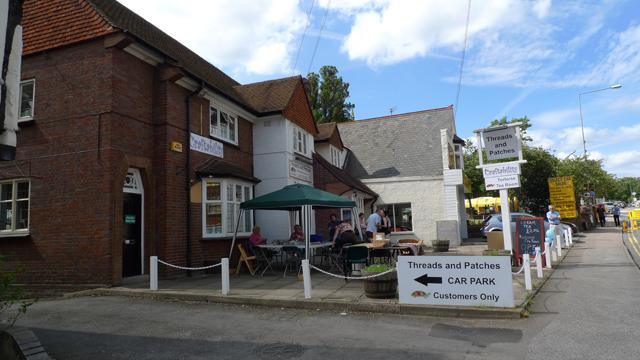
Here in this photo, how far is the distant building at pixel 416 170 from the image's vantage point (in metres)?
23.1

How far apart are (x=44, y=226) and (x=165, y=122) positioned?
3966 millimetres

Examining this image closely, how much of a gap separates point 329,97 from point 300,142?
27488 millimetres

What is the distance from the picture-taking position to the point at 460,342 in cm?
605

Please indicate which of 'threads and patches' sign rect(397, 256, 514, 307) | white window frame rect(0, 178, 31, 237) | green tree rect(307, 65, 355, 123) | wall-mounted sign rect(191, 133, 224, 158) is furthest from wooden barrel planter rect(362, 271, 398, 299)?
green tree rect(307, 65, 355, 123)

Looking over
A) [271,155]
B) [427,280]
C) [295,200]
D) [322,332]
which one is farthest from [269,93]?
[322,332]

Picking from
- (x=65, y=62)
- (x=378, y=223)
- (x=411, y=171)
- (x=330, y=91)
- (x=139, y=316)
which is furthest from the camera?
(x=330, y=91)

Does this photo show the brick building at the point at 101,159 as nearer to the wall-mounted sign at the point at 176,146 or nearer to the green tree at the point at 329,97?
the wall-mounted sign at the point at 176,146

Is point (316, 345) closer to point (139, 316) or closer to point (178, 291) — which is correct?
point (139, 316)

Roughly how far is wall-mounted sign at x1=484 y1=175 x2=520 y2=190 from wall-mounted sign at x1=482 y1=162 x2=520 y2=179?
3.4 inches

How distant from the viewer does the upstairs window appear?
18.7m

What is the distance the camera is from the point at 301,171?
61.8 ft

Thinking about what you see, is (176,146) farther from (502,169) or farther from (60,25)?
(502,169)

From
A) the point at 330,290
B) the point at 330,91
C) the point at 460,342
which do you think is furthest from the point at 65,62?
the point at 330,91

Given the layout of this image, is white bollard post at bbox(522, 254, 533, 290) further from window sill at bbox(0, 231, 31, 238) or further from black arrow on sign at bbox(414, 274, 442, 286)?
window sill at bbox(0, 231, 31, 238)
